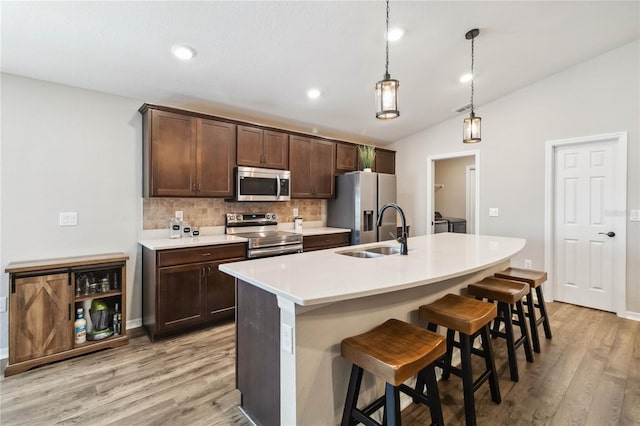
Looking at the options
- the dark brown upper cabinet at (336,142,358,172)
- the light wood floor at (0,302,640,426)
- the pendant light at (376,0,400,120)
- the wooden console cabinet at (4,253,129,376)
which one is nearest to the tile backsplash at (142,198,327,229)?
the wooden console cabinet at (4,253,129,376)

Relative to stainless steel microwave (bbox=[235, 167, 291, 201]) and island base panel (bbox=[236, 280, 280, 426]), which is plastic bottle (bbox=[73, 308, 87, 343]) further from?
stainless steel microwave (bbox=[235, 167, 291, 201])

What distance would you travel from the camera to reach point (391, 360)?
49.8 inches

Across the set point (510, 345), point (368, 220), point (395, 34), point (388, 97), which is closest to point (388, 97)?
point (388, 97)

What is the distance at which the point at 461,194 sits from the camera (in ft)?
21.5

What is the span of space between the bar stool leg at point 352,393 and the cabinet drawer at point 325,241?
2.44 meters

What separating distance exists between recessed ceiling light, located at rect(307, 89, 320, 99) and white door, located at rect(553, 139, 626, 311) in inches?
120

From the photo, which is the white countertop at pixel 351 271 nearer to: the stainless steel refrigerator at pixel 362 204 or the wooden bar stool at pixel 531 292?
the wooden bar stool at pixel 531 292

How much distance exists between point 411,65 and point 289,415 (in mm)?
3178

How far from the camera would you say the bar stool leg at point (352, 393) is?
145 cm

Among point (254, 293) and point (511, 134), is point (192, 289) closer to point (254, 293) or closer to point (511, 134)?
point (254, 293)

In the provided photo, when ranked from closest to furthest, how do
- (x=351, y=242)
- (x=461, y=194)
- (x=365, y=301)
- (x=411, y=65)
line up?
(x=365, y=301) → (x=411, y=65) → (x=351, y=242) → (x=461, y=194)

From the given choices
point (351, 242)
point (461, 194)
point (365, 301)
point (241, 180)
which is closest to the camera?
point (365, 301)

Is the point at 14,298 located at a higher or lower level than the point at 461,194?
lower

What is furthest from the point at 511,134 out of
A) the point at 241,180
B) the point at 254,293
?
the point at 254,293
